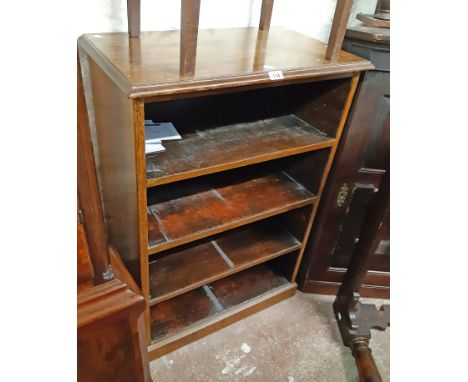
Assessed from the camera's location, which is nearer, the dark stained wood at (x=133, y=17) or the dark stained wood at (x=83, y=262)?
the dark stained wood at (x=83, y=262)

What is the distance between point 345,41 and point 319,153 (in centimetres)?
38

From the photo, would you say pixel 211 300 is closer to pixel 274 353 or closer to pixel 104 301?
pixel 274 353

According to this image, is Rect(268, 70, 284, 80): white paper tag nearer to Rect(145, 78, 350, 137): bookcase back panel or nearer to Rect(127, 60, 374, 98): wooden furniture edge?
Rect(127, 60, 374, 98): wooden furniture edge

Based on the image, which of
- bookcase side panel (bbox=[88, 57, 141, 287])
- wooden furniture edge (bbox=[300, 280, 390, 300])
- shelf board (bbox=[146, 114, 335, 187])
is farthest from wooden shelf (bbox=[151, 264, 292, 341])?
shelf board (bbox=[146, 114, 335, 187])

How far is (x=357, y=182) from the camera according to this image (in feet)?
4.70

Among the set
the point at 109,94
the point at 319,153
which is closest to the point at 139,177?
the point at 109,94

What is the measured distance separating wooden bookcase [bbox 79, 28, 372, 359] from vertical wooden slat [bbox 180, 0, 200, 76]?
0.8 inches

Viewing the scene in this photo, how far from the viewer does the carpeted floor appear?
4.70 ft

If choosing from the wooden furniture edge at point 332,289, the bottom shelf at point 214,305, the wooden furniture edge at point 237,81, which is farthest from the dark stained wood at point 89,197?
the wooden furniture edge at point 332,289

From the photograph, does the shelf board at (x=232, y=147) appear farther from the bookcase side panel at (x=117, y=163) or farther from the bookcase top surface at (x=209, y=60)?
the bookcase top surface at (x=209, y=60)

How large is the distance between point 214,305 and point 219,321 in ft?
0.23

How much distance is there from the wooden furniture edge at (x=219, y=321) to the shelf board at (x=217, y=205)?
0.50 m

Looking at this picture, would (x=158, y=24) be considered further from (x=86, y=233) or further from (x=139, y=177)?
(x=86, y=233)

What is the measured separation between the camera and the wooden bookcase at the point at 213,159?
94 cm
